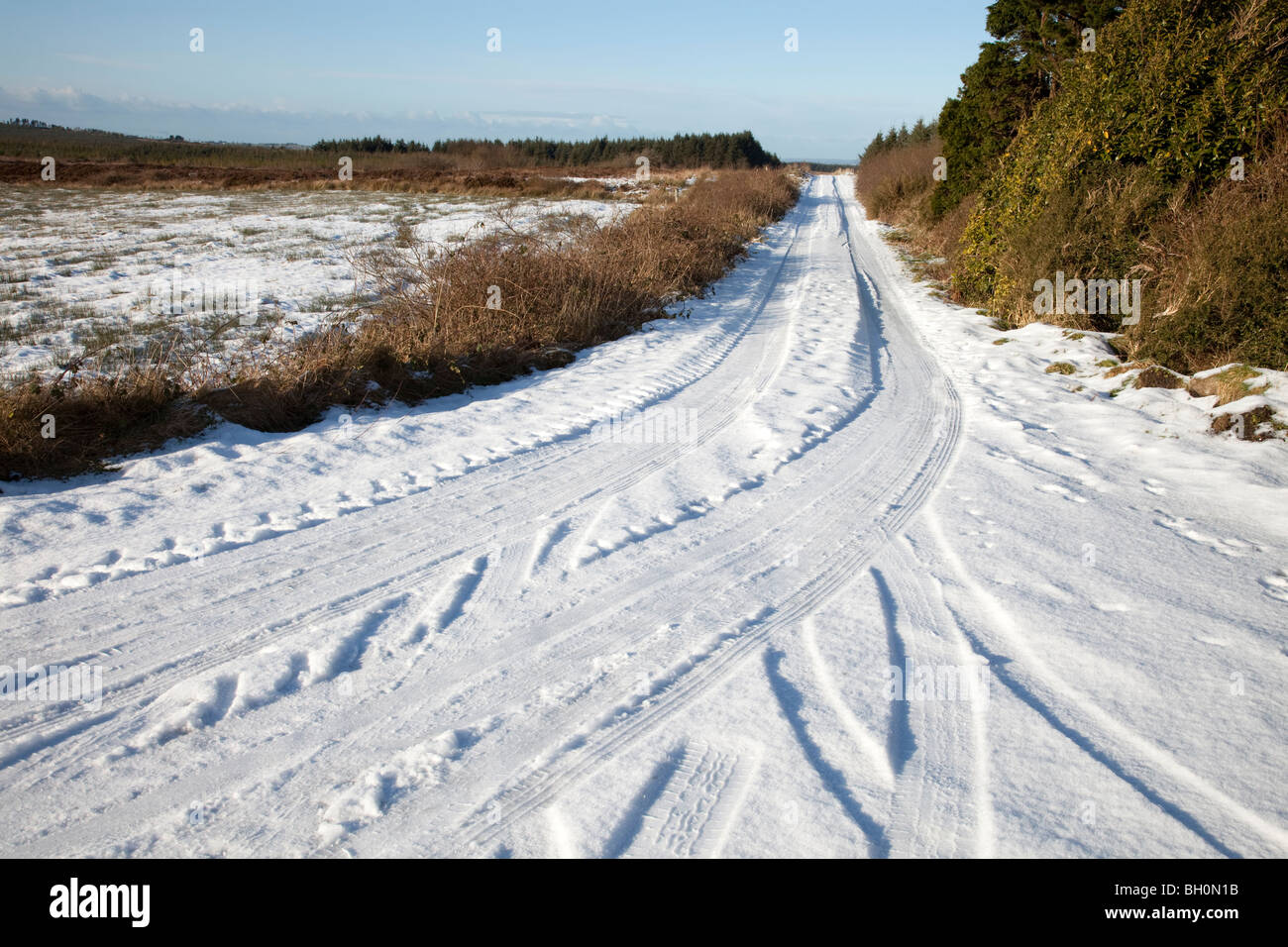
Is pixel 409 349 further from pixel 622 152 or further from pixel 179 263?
pixel 622 152

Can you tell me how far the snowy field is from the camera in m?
9.20

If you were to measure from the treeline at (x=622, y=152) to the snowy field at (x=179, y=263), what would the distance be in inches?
1800

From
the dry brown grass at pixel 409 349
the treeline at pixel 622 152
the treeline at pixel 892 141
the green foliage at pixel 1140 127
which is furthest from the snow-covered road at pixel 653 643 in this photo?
the treeline at pixel 622 152

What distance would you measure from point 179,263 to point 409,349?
1176 centimetres

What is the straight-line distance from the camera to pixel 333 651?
300 cm

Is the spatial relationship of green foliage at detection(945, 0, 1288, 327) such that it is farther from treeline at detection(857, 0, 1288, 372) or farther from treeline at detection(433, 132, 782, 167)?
treeline at detection(433, 132, 782, 167)

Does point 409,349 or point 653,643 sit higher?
point 409,349

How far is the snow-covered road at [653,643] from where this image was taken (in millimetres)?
2262

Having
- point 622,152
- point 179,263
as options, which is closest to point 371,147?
point 622,152

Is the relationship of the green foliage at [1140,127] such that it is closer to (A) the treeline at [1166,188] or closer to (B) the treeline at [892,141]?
(A) the treeline at [1166,188]

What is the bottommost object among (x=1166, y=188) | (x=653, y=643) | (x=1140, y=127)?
(x=653, y=643)

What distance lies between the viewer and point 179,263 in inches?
593
